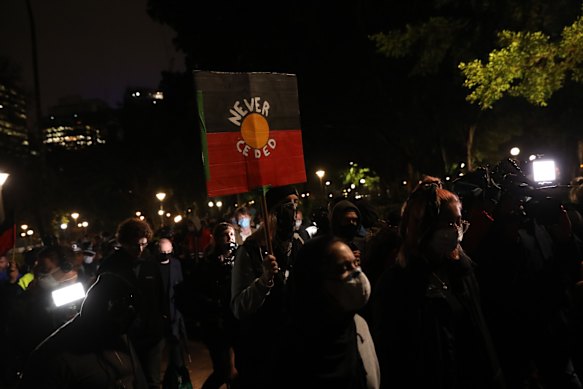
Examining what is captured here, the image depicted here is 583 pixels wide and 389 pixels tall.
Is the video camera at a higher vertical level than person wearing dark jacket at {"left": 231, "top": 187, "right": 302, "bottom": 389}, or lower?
higher

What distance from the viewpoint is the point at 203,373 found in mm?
7359

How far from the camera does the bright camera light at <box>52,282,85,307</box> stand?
5.31 metres

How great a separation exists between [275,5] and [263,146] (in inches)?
762

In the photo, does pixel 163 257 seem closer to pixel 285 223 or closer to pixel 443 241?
pixel 285 223

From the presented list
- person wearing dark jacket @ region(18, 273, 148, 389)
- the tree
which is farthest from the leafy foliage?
person wearing dark jacket @ region(18, 273, 148, 389)

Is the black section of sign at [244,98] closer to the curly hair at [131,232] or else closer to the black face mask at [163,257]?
the curly hair at [131,232]

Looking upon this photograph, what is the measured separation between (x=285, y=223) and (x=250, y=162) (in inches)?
23.2

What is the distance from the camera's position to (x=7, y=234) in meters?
5.42

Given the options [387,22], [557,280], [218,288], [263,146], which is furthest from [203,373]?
[387,22]

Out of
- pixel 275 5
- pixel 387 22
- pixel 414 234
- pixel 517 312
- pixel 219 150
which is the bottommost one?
pixel 517 312

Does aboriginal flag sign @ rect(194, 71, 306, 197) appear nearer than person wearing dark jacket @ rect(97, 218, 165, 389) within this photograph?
Yes

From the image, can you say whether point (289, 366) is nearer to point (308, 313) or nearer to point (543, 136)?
point (308, 313)

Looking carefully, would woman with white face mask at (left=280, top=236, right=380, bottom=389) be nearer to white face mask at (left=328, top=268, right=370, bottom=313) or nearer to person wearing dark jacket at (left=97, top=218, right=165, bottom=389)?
white face mask at (left=328, top=268, right=370, bottom=313)

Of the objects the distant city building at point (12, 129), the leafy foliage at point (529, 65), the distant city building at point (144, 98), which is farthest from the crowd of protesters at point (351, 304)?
the distant city building at point (144, 98)
